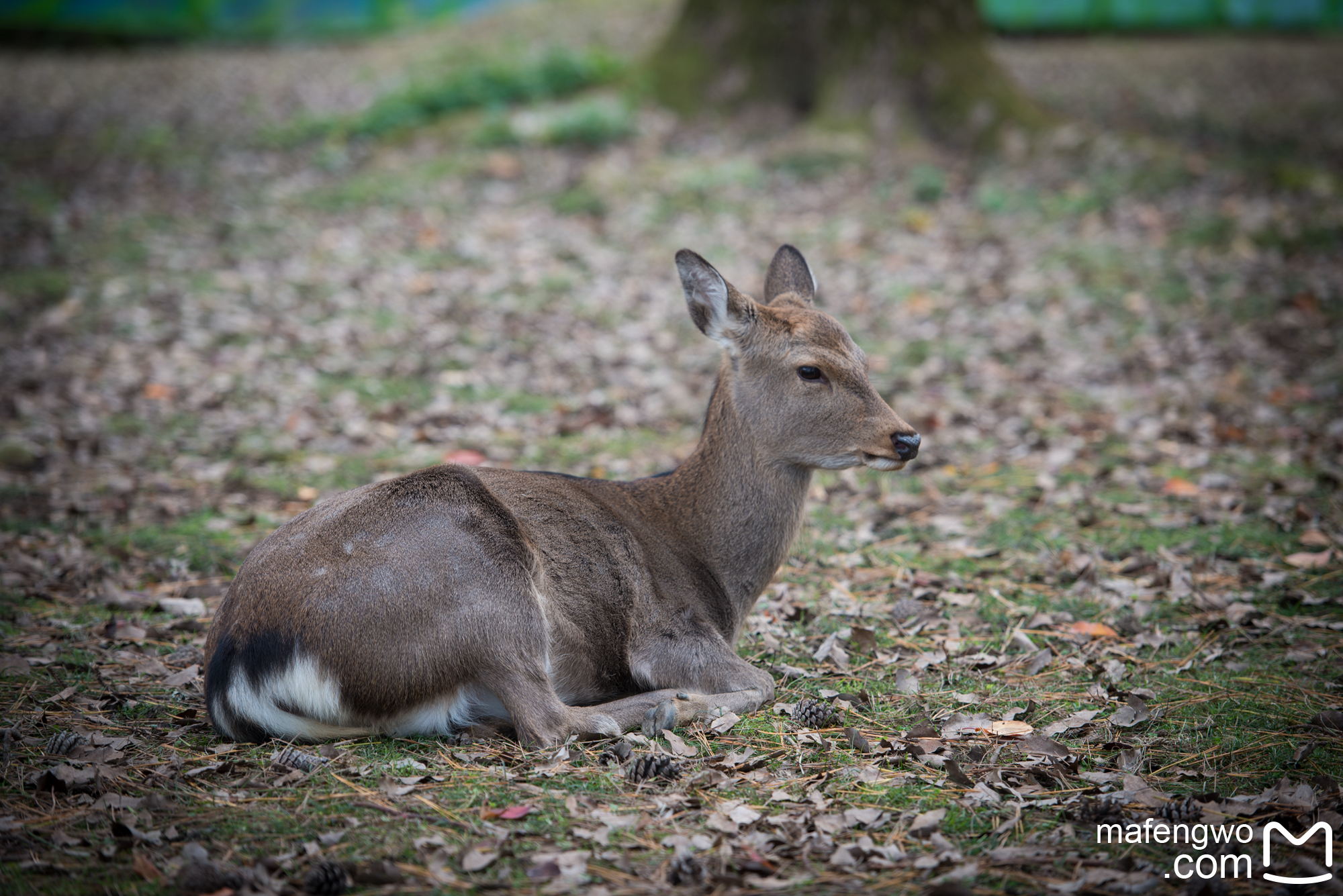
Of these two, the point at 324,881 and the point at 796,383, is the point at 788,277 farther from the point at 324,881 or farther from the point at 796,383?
the point at 324,881

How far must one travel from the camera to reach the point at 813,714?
4223 mm

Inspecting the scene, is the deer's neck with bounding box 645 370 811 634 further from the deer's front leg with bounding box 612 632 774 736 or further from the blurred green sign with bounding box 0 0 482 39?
the blurred green sign with bounding box 0 0 482 39

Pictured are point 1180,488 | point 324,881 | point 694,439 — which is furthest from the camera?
point 694,439

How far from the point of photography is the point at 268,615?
3.82 m

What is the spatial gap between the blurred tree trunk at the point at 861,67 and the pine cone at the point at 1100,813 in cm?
1134

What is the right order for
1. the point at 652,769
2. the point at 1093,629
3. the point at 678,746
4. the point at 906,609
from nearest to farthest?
the point at 652,769, the point at 678,746, the point at 1093,629, the point at 906,609

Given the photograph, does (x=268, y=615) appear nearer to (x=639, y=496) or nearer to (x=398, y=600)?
(x=398, y=600)

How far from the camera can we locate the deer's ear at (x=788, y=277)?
530cm

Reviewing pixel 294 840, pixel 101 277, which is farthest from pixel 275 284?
pixel 294 840

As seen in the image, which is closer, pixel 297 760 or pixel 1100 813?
pixel 1100 813

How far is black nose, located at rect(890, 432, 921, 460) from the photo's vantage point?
15.0ft

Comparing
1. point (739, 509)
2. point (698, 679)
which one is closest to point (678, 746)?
point (698, 679)

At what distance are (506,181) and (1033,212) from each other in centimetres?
629

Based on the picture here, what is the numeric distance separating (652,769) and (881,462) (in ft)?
5.60
